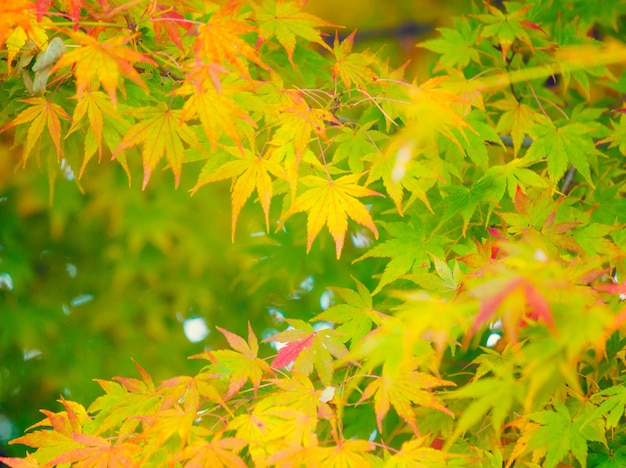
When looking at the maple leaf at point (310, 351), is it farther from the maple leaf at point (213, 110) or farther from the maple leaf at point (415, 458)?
the maple leaf at point (213, 110)

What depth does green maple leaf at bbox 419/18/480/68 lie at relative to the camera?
148 cm

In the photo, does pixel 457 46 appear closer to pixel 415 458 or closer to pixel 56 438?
pixel 415 458

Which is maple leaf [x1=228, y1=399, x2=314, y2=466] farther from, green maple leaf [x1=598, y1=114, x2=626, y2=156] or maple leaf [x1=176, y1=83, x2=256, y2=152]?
green maple leaf [x1=598, y1=114, x2=626, y2=156]

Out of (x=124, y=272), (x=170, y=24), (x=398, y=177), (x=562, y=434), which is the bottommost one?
(x=124, y=272)

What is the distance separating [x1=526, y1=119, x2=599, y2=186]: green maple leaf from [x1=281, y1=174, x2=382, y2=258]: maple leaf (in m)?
0.42

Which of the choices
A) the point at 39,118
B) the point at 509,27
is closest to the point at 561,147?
the point at 509,27

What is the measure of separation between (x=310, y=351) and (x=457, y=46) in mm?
830

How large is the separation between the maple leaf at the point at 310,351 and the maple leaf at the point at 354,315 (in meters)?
0.06

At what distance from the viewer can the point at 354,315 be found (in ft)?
3.92

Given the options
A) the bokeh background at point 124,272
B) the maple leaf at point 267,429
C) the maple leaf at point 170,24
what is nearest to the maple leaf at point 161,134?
the maple leaf at point 170,24

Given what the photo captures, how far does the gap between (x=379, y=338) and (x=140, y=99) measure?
0.74 metres

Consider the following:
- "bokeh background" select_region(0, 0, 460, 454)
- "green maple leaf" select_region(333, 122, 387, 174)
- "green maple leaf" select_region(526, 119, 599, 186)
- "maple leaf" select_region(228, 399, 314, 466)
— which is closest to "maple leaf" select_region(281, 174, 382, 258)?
"green maple leaf" select_region(333, 122, 387, 174)

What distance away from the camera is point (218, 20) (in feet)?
3.18

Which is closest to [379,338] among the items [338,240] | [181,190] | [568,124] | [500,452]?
[338,240]
